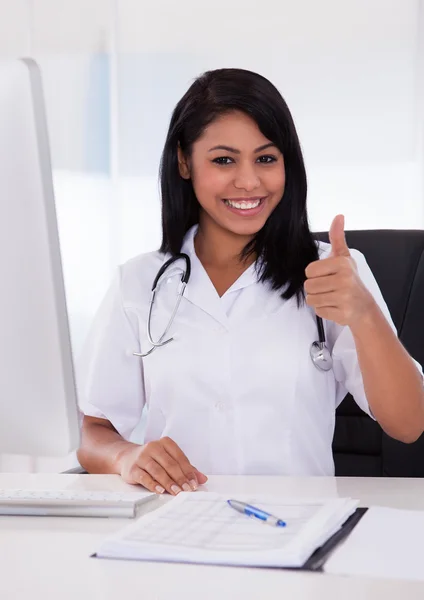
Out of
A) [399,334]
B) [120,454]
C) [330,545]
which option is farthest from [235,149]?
[330,545]

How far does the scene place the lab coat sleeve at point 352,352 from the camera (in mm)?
1560

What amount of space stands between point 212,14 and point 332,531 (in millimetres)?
2869

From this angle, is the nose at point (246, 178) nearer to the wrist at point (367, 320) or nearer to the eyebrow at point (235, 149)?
the eyebrow at point (235, 149)

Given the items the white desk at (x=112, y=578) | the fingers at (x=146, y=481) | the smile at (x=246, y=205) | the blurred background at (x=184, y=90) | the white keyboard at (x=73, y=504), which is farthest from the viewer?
the blurred background at (x=184, y=90)

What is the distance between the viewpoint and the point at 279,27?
338cm

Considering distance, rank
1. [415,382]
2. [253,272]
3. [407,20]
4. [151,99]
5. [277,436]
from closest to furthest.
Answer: [415,382], [277,436], [253,272], [407,20], [151,99]

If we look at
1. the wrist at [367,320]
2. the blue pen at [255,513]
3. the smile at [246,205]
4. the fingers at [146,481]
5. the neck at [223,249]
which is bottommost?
the fingers at [146,481]

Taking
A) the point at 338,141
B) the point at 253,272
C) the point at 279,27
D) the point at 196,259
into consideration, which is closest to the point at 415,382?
the point at 253,272

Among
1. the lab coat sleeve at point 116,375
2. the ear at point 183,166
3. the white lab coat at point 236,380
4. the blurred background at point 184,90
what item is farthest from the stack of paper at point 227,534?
the blurred background at point 184,90

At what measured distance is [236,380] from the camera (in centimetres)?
155

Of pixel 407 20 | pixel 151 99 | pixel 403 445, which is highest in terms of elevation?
pixel 407 20

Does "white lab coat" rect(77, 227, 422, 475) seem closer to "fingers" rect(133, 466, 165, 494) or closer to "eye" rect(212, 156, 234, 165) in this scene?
"eye" rect(212, 156, 234, 165)

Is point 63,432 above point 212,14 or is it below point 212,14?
below

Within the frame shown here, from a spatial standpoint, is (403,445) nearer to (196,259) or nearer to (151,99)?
(196,259)
